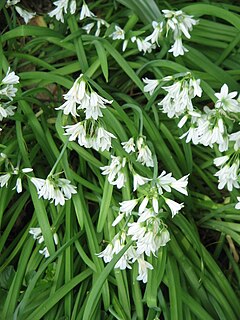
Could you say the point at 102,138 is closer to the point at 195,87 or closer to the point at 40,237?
the point at 195,87

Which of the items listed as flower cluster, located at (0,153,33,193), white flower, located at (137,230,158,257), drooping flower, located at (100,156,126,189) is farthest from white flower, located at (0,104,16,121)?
white flower, located at (137,230,158,257)

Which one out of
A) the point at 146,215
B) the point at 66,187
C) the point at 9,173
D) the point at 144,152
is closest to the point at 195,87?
the point at 144,152

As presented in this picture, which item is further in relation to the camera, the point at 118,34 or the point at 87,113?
the point at 118,34

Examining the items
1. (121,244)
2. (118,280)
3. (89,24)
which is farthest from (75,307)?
(89,24)

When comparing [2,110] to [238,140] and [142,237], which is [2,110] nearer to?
[142,237]

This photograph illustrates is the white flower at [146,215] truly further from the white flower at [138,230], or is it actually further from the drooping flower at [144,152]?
the drooping flower at [144,152]

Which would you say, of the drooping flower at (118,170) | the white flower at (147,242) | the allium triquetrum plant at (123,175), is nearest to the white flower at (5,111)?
the allium triquetrum plant at (123,175)

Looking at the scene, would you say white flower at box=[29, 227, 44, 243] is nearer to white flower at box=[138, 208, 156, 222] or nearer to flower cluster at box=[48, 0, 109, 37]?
white flower at box=[138, 208, 156, 222]
